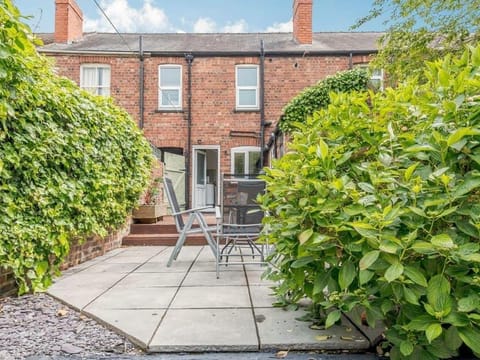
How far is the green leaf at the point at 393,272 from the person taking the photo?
1222 mm

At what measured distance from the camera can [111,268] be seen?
11.8ft

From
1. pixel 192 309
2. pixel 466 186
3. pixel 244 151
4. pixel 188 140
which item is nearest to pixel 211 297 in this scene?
pixel 192 309

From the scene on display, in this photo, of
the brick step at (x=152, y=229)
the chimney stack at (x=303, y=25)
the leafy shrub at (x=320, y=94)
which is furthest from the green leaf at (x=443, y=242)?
the chimney stack at (x=303, y=25)

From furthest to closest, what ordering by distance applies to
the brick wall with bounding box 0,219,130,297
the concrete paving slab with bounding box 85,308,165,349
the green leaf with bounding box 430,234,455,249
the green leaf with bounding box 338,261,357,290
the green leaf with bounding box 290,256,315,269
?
the brick wall with bounding box 0,219,130,297, the concrete paving slab with bounding box 85,308,165,349, the green leaf with bounding box 290,256,315,269, the green leaf with bounding box 338,261,357,290, the green leaf with bounding box 430,234,455,249

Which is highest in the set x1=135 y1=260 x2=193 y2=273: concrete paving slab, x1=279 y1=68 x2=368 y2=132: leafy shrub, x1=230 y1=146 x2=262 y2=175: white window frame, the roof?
the roof

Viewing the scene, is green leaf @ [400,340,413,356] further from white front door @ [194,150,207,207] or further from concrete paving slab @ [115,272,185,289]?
white front door @ [194,150,207,207]

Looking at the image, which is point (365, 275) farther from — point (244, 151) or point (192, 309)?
point (244, 151)

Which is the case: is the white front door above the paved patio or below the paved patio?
above

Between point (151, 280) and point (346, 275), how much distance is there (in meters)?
2.05

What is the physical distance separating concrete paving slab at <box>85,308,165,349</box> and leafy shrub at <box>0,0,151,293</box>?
76 cm

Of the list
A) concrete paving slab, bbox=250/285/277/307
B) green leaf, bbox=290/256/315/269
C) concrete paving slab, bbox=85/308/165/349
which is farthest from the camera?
concrete paving slab, bbox=250/285/277/307

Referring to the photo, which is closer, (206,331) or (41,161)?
(206,331)

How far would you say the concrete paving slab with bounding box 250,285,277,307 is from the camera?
2.36m

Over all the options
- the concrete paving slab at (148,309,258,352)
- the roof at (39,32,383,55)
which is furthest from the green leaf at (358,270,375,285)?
the roof at (39,32,383,55)
